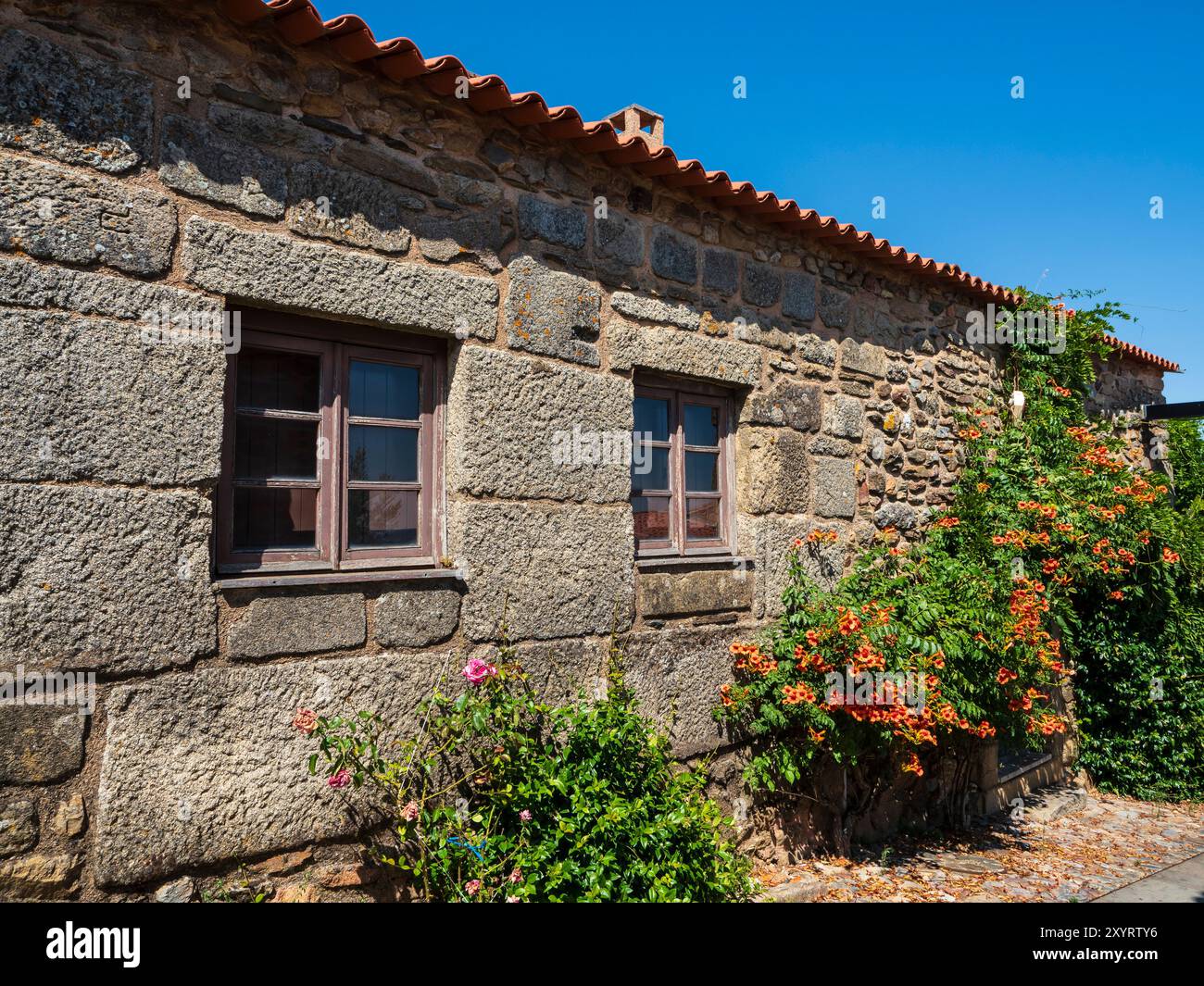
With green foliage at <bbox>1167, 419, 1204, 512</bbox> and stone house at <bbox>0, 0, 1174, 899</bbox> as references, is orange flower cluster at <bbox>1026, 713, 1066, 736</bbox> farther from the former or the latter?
green foliage at <bbox>1167, 419, 1204, 512</bbox>

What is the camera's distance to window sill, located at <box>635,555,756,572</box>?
3912 mm

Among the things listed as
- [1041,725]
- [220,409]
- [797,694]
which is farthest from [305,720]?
[1041,725]

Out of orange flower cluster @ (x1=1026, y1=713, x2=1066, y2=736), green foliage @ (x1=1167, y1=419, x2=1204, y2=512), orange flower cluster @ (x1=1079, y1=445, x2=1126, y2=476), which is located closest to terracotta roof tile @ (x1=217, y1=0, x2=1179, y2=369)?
orange flower cluster @ (x1=1079, y1=445, x2=1126, y2=476)

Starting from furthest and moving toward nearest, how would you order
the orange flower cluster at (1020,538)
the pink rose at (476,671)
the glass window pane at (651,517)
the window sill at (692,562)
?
the orange flower cluster at (1020,538)
the glass window pane at (651,517)
the window sill at (692,562)
the pink rose at (476,671)

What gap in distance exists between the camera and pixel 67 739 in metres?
2.40

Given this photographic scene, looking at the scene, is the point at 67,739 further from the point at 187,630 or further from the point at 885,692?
the point at 885,692

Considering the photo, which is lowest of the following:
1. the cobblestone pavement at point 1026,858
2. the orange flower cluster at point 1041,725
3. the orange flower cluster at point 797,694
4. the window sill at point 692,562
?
the cobblestone pavement at point 1026,858

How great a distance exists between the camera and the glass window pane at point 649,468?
401 centimetres

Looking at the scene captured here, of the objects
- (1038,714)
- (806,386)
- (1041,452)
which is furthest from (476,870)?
(1041,452)

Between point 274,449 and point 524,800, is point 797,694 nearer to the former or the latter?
point 524,800

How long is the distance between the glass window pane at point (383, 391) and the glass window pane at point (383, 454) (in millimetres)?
59

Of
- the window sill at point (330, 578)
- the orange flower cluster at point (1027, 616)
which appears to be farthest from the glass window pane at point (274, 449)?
the orange flower cluster at point (1027, 616)

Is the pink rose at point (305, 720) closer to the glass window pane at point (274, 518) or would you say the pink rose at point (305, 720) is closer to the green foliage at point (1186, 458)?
the glass window pane at point (274, 518)

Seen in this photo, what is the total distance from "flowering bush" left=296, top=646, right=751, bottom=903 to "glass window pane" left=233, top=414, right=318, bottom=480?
853 millimetres
